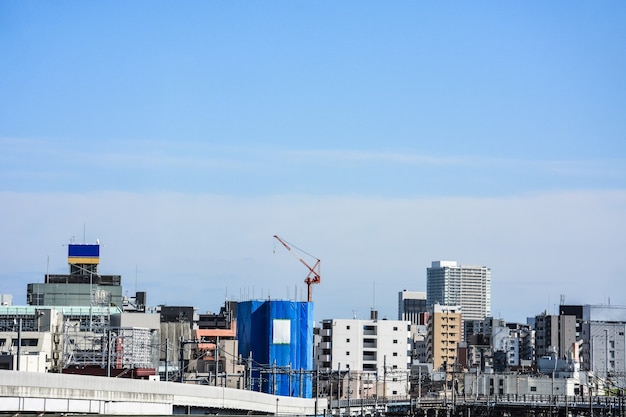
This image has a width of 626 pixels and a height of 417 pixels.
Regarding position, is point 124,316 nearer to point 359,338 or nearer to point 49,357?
point 49,357

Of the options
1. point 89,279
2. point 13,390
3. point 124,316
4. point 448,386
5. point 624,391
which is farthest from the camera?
point 448,386

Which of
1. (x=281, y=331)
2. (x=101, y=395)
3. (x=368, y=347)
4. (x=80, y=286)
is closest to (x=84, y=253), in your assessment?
(x=80, y=286)

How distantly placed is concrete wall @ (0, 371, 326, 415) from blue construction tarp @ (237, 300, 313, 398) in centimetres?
7831

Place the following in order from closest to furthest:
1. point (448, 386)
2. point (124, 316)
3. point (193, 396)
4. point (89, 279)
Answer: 1. point (193, 396)
2. point (124, 316)
3. point (89, 279)
4. point (448, 386)

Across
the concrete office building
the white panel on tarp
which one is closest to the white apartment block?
the white panel on tarp

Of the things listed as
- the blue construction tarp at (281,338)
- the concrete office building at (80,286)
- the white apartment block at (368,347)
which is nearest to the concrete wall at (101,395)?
the concrete office building at (80,286)

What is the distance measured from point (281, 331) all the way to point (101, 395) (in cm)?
10292

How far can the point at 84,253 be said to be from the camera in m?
165

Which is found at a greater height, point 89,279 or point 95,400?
point 89,279

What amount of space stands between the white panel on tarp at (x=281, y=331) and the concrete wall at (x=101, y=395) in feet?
259

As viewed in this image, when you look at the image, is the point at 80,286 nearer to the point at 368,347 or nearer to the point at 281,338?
the point at 281,338

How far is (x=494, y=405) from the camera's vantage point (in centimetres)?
15375

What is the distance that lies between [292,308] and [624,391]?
48.0 meters

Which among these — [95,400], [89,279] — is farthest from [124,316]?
[95,400]
